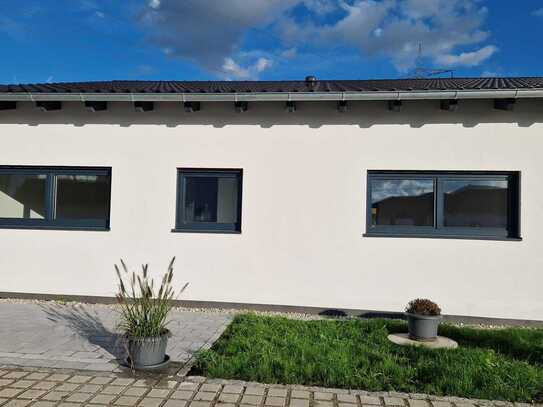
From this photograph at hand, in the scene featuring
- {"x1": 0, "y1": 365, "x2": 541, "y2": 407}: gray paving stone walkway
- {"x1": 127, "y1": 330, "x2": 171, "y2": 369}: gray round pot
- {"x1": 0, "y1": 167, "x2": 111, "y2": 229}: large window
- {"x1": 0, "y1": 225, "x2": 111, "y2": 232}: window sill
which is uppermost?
{"x1": 0, "y1": 167, "x2": 111, "y2": 229}: large window

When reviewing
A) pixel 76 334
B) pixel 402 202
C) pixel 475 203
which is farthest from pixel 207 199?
pixel 475 203

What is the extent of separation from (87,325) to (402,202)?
16.0ft

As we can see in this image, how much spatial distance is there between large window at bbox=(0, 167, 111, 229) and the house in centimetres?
2

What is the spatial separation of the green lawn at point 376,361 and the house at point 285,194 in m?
1.15

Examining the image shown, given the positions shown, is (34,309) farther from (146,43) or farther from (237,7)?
(146,43)

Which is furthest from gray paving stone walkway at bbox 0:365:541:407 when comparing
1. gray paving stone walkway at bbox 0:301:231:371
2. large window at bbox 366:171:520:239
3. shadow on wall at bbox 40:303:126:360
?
large window at bbox 366:171:520:239

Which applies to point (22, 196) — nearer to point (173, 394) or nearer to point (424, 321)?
point (173, 394)

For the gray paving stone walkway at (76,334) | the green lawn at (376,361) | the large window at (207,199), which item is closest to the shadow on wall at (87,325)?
the gray paving stone walkway at (76,334)

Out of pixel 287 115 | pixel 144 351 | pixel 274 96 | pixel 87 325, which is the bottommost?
pixel 87 325

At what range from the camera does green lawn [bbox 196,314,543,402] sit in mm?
3646

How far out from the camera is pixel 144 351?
3.94 meters

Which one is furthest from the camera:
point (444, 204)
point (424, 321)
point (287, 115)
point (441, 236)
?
point (287, 115)

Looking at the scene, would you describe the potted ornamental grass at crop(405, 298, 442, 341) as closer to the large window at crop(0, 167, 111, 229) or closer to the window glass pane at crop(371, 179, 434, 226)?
the window glass pane at crop(371, 179, 434, 226)

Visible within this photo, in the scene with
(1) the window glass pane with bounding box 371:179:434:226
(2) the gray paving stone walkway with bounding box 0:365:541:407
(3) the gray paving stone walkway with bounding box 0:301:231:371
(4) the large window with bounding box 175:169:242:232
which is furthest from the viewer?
(4) the large window with bounding box 175:169:242:232
